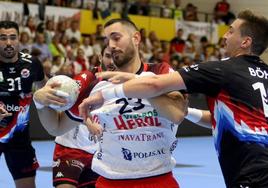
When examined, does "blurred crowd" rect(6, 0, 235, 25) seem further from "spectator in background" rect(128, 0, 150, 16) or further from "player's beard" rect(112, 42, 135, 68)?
"player's beard" rect(112, 42, 135, 68)

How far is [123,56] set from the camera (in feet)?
13.0

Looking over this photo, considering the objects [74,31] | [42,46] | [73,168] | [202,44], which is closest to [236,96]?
[73,168]

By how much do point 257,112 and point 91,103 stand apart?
0.93 metres

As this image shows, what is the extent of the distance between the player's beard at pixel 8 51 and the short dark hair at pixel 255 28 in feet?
10.0

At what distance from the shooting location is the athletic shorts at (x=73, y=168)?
5.44 m

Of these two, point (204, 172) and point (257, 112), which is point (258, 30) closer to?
point (257, 112)

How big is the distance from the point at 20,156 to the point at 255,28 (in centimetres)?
317

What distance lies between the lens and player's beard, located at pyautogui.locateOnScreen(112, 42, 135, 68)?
3959mm

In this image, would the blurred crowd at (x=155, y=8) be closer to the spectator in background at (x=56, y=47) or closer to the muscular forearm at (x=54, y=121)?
the spectator in background at (x=56, y=47)

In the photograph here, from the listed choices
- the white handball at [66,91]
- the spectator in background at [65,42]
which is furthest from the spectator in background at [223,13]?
the white handball at [66,91]

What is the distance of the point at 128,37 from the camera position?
4020 millimetres

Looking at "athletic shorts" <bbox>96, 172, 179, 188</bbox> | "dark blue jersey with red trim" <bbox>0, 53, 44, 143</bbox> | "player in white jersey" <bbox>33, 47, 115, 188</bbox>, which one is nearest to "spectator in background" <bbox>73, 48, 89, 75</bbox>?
"dark blue jersey with red trim" <bbox>0, 53, 44, 143</bbox>

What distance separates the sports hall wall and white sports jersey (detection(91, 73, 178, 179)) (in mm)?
8769

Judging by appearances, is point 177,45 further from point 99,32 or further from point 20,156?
point 20,156
